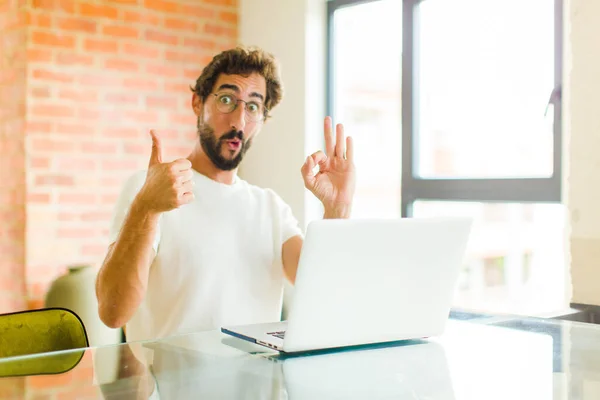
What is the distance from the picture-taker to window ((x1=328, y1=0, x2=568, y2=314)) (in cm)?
291

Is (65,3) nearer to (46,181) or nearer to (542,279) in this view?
(46,181)

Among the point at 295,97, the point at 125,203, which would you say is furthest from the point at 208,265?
the point at 295,97

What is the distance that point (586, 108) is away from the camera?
2.36 metres

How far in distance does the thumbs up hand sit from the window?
5.38 feet

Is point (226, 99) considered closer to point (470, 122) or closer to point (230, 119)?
point (230, 119)

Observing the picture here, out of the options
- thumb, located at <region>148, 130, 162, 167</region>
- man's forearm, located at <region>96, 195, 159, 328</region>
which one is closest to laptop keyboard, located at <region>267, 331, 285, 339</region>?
man's forearm, located at <region>96, 195, 159, 328</region>

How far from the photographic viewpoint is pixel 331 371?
3.73 ft

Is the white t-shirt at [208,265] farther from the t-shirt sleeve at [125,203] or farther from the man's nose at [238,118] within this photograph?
the man's nose at [238,118]


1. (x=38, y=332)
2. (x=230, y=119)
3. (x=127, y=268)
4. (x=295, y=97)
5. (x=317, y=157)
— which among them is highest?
(x=295, y=97)

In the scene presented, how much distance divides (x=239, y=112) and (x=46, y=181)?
4.44 feet

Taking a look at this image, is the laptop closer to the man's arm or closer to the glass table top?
the glass table top

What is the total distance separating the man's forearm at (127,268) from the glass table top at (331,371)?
43cm

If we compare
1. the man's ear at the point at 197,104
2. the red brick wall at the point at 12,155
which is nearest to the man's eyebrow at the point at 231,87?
the man's ear at the point at 197,104

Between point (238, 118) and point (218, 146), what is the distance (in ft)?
0.41
